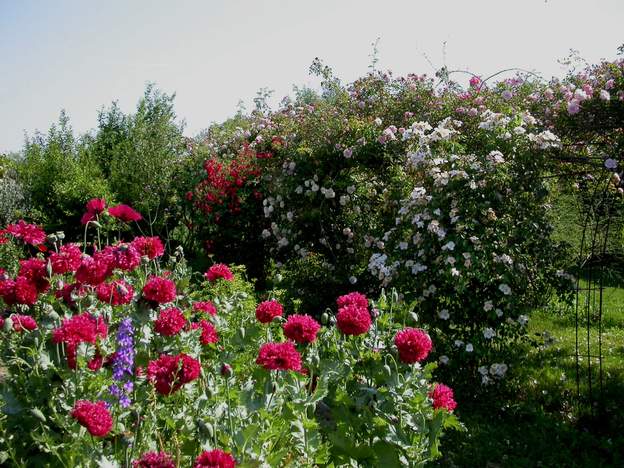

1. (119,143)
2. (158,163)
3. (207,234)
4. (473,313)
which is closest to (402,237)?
(473,313)

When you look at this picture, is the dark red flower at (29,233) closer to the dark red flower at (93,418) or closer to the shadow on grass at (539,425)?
the dark red flower at (93,418)

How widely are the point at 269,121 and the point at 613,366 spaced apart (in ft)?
16.4

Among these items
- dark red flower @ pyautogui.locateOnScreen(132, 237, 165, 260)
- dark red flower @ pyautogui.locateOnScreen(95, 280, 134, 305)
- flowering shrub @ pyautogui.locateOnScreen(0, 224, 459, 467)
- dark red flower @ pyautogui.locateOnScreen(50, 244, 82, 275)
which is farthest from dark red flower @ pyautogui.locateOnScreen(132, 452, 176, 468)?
dark red flower @ pyautogui.locateOnScreen(132, 237, 165, 260)

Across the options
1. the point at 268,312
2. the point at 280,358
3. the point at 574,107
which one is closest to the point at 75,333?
the point at 280,358

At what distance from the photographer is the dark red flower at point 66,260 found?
2.25m

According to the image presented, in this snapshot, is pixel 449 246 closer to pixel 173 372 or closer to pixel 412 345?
pixel 412 345

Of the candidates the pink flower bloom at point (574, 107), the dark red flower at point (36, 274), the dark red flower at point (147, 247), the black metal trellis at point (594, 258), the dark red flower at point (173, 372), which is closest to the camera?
the dark red flower at point (173, 372)

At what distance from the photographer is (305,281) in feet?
19.4

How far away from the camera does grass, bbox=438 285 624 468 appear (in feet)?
11.0

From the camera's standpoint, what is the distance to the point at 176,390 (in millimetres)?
1784

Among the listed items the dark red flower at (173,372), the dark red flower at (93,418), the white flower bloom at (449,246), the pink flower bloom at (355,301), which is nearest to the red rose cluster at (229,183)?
the white flower bloom at (449,246)

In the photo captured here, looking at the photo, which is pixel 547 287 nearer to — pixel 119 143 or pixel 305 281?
pixel 305 281

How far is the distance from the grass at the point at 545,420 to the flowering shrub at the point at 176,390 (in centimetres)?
137

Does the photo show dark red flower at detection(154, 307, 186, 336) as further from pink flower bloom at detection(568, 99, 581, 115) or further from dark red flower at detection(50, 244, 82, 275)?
pink flower bloom at detection(568, 99, 581, 115)
